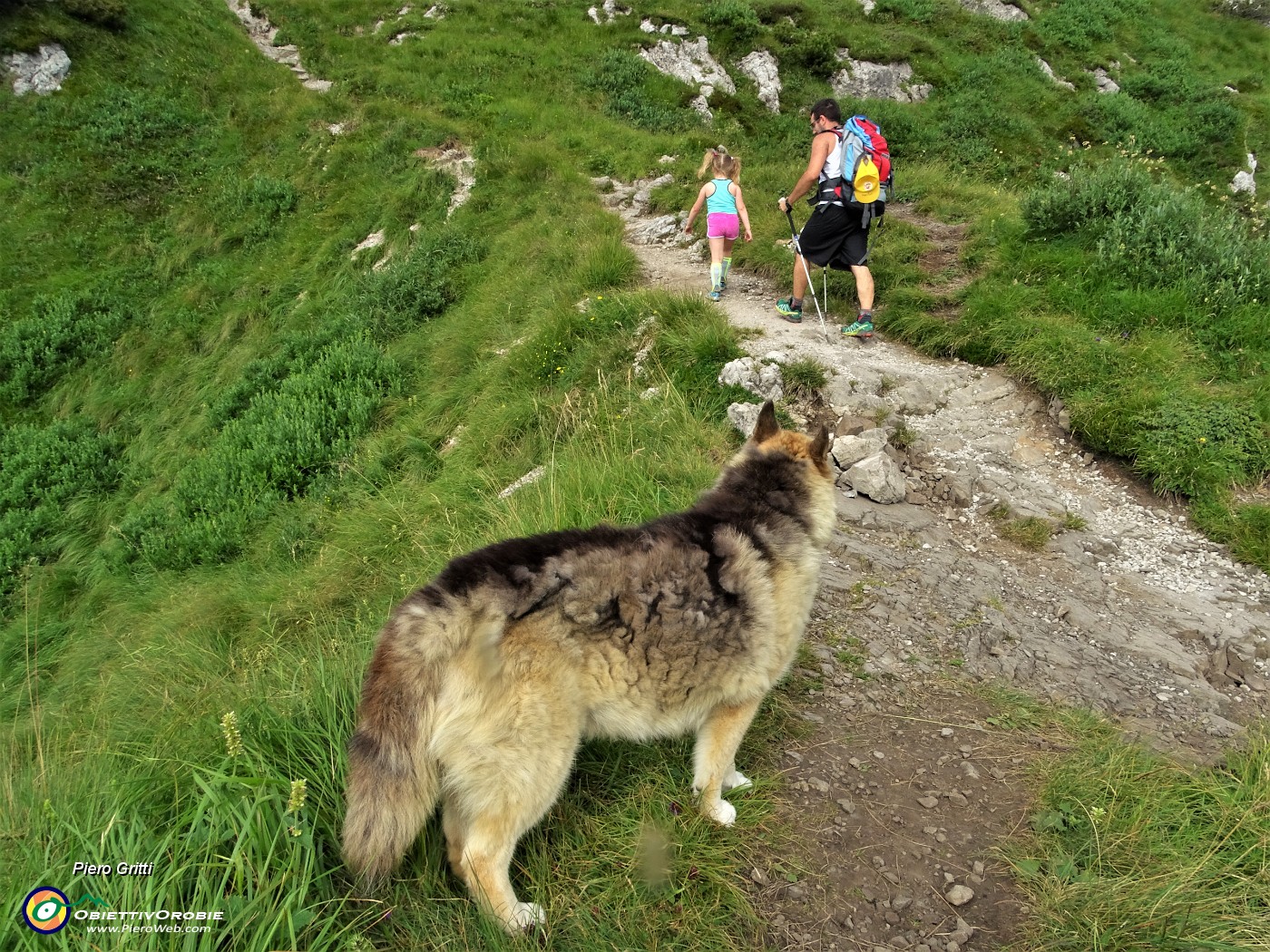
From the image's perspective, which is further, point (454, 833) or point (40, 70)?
point (40, 70)

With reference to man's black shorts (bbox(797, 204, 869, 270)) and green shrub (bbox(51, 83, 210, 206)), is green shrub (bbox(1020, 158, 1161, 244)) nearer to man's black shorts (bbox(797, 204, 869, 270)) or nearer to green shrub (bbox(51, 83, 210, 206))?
man's black shorts (bbox(797, 204, 869, 270))

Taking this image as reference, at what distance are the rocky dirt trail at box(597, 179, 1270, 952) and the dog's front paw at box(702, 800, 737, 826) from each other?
9.5 inches

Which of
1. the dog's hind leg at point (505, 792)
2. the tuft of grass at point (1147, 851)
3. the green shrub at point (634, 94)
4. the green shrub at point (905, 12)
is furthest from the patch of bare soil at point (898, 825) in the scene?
the green shrub at point (905, 12)

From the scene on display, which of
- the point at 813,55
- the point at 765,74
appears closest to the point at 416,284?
the point at 765,74

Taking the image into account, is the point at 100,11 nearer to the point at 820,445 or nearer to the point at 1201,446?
the point at 820,445

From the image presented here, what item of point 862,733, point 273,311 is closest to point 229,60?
point 273,311

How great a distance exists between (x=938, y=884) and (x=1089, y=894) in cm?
56

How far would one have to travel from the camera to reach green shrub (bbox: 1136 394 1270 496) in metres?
5.86

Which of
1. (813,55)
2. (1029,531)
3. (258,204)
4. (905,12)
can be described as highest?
(905,12)

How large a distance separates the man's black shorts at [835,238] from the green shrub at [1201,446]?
3575 mm

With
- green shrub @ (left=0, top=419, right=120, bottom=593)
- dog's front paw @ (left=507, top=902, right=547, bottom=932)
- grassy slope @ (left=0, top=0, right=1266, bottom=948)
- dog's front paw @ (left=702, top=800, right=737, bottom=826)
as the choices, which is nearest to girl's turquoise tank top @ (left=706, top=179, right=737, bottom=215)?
grassy slope @ (left=0, top=0, right=1266, bottom=948)

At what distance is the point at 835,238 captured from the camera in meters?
8.22

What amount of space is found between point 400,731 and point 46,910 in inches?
46.7

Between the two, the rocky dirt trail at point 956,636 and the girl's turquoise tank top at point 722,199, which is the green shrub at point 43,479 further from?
the girl's turquoise tank top at point 722,199
